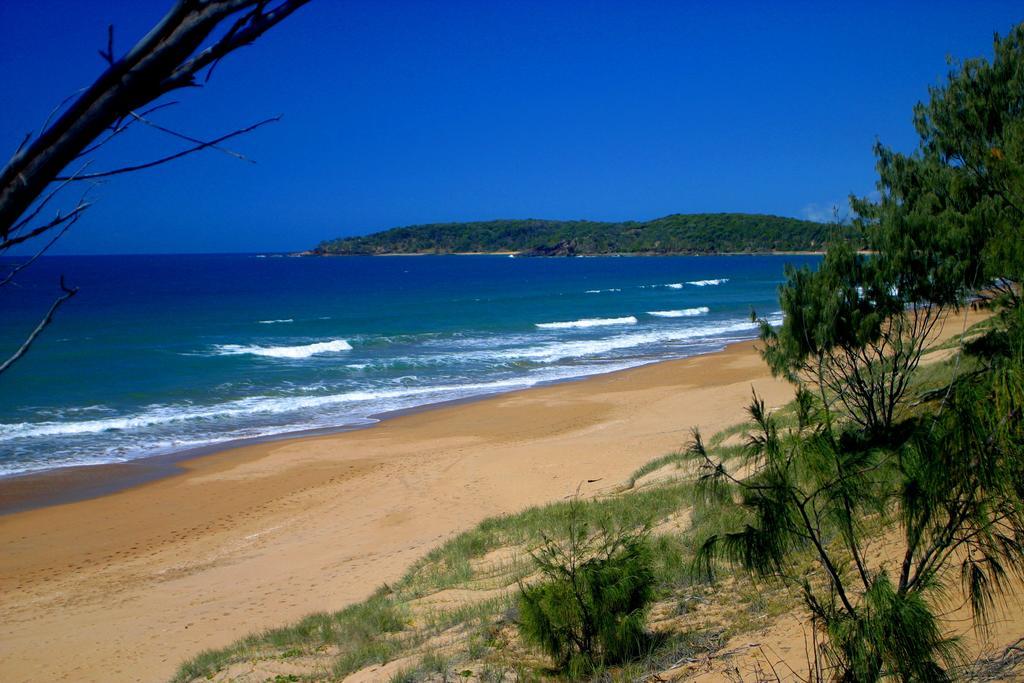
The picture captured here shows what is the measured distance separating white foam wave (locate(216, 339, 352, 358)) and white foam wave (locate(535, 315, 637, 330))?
13353 millimetres

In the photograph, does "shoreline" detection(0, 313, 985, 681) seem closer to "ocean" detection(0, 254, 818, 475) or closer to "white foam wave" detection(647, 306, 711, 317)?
"ocean" detection(0, 254, 818, 475)

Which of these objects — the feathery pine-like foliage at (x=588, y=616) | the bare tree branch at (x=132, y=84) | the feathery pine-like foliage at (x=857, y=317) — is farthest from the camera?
the feathery pine-like foliage at (x=857, y=317)

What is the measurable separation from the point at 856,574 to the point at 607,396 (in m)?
19.1

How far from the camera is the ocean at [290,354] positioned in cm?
2239

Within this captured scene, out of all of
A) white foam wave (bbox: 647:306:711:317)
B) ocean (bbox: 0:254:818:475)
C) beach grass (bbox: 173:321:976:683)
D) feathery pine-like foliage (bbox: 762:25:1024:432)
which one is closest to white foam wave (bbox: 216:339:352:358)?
ocean (bbox: 0:254:818:475)

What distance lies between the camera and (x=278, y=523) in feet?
46.3

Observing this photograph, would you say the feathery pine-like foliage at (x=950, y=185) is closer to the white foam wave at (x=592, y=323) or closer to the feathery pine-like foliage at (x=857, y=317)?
the feathery pine-like foliage at (x=857, y=317)

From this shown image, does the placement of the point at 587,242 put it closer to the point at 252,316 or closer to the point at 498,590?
the point at 252,316

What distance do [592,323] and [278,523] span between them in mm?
36295

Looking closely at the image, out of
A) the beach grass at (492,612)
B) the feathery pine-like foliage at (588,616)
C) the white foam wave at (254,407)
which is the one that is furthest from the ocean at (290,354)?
the feathery pine-like foliage at (588,616)

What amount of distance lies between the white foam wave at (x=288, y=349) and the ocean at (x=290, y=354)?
159 mm

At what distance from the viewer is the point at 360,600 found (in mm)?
9688

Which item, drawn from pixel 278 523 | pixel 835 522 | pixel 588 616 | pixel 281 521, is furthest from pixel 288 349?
pixel 835 522

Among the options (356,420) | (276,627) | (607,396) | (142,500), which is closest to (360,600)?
(276,627)
